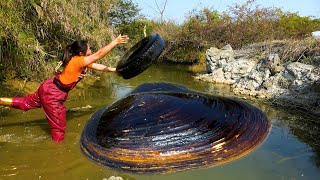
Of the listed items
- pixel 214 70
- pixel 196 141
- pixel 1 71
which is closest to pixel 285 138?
pixel 196 141

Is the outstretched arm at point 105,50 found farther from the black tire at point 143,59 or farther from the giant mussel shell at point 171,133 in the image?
the giant mussel shell at point 171,133

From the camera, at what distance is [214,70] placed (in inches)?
626

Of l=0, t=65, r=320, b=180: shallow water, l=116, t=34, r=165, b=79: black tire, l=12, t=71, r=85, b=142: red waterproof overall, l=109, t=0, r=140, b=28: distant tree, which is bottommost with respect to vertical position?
l=0, t=65, r=320, b=180: shallow water

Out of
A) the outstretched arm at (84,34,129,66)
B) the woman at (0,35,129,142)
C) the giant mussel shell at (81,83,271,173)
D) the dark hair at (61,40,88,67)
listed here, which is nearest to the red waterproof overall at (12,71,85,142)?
the woman at (0,35,129,142)

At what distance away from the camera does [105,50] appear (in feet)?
14.8

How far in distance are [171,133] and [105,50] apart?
180 centimetres

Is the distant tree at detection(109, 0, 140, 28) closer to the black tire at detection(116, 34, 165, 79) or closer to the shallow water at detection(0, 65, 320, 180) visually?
the shallow water at detection(0, 65, 320, 180)

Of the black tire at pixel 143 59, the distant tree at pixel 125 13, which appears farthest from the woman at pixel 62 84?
the distant tree at pixel 125 13

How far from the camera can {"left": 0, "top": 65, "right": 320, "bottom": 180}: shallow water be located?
459cm

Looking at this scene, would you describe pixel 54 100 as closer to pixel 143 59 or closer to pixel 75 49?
pixel 75 49

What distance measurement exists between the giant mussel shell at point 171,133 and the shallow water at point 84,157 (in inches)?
20.2

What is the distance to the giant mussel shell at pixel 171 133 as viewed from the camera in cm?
306

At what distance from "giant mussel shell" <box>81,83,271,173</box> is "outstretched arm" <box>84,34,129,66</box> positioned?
98 cm

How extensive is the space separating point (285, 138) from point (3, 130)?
18.5ft
